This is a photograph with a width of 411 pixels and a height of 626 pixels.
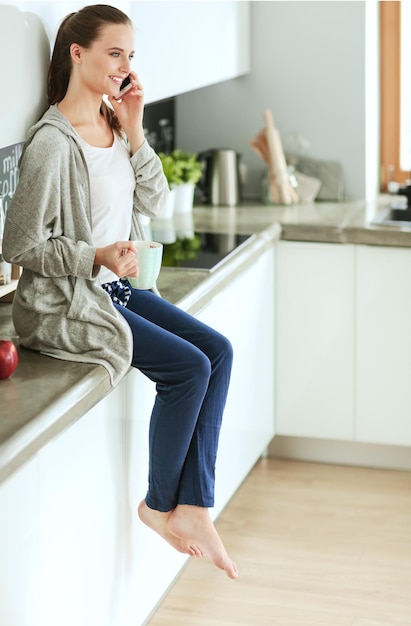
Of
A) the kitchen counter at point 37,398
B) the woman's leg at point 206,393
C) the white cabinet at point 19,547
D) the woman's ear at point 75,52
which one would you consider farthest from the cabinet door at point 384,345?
the white cabinet at point 19,547

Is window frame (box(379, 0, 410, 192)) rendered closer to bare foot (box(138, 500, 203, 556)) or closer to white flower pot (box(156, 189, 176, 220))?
white flower pot (box(156, 189, 176, 220))

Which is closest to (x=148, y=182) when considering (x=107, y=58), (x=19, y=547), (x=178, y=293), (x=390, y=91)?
(x=107, y=58)

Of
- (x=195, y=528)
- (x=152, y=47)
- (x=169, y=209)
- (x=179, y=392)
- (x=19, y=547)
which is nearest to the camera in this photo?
(x=19, y=547)

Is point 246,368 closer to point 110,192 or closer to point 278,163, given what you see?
point 278,163

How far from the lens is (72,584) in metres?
1.99

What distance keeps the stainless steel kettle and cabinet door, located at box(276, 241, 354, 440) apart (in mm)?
470

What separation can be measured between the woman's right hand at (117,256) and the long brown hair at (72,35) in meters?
0.39

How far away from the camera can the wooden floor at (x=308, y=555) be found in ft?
8.70

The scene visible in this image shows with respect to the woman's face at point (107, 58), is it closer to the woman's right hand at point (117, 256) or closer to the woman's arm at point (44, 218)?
the woman's arm at point (44, 218)

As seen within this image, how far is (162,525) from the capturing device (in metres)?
2.30

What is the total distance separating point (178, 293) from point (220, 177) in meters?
1.33

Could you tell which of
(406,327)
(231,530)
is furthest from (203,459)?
(406,327)

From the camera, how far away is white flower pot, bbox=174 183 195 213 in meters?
3.62

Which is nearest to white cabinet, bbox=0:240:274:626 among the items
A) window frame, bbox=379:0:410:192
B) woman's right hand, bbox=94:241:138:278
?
woman's right hand, bbox=94:241:138:278
